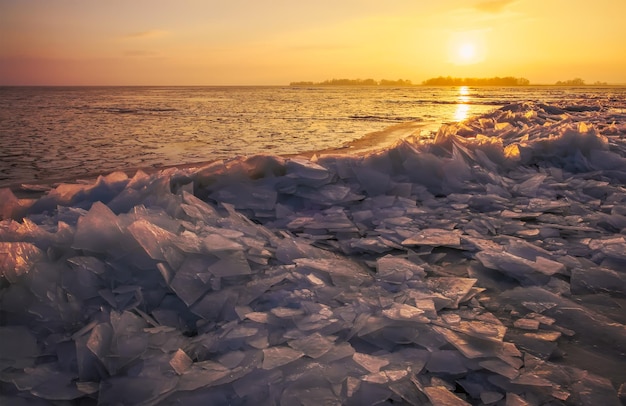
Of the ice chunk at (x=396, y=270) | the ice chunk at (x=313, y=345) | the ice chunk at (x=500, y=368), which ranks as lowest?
the ice chunk at (x=500, y=368)

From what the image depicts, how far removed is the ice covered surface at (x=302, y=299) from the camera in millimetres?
1275


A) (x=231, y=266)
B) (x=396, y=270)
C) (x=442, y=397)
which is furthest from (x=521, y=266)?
(x=231, y=266)

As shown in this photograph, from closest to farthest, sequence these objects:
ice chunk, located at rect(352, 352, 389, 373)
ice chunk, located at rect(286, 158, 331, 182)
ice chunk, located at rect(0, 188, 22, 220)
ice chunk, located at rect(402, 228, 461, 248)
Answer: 1. ice chunk, located at rect(352, 352, 389, 373)
2. ice chunk, located at rect(402, 228, 461, 248)
3. ice chunk, located at rect(0, 188, 22, 220)
4. ice chunk, located at rect(286, 158, 331, 182)

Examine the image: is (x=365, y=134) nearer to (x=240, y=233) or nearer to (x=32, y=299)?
(x=240, y=233)

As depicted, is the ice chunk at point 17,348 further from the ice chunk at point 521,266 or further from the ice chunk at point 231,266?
the ice chunk at point 521,266

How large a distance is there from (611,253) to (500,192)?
1250mm

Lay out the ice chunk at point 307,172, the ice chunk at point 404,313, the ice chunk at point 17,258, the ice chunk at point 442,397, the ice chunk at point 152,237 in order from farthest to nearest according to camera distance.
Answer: the ice chunk at point 307,172, the ice chunk at point 152,237, the ice chunk at point 17,258, the ice chunk at point 404,313, the ice chunk at point 442,397

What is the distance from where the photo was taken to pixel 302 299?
170 cm

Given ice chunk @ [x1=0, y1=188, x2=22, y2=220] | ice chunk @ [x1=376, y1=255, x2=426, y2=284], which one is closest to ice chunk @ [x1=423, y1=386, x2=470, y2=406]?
ice chunk @ [x1=376, y1=255, x2=426, y2=284]

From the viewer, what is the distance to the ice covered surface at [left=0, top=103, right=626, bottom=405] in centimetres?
128

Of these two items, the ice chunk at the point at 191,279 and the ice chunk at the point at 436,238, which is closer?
the ice chunk at the point at 191,279

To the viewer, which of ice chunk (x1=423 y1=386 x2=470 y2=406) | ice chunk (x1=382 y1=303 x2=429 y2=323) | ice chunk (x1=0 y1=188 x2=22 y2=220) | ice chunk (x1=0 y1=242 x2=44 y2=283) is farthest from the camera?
ice chunk (x1=0 y1=188 x2=22 y2=220)

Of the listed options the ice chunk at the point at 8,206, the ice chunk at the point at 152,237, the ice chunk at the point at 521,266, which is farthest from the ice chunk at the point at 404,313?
the ice chunk at the point at 8,206

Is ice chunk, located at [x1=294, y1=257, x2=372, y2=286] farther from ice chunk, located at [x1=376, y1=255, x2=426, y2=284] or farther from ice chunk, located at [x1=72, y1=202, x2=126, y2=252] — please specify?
ice chunk, located at [x1=72, y1=202, x2=126, y2=252]
